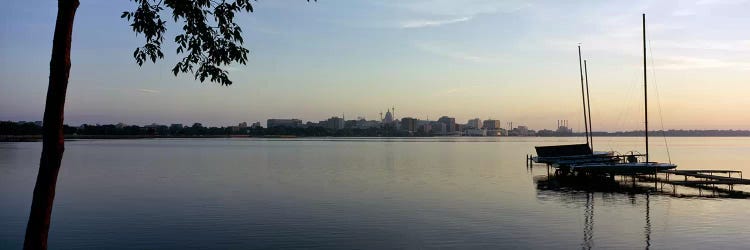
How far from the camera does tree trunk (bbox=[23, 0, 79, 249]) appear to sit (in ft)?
27.9

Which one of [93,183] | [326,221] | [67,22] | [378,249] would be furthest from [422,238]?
[93,183]

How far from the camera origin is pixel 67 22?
8500 mm

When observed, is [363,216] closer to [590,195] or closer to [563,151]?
[590,195]

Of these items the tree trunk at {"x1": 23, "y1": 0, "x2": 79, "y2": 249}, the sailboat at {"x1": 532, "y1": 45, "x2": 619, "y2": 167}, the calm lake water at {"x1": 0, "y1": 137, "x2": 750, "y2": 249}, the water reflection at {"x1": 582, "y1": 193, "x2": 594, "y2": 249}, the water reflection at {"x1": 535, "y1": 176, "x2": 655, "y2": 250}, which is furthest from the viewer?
the sailboat at {"x1": 532, "y1": 45, "x2": 619, "y2": 167}

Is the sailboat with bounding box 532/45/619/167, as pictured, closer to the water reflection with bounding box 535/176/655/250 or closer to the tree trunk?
the water reflection with bounding box 535/176/655/250

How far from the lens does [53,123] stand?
8.56m

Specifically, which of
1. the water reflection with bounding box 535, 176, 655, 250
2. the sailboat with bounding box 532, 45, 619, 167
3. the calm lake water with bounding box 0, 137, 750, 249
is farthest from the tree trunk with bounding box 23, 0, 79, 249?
the sailboat with bounding box 532, 45, 619, 167

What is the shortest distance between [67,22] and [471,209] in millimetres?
23796

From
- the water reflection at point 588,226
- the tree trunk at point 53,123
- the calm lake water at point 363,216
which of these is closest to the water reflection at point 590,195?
the water reflection at point 588,226

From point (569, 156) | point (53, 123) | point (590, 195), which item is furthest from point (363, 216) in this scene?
point (569, 156)

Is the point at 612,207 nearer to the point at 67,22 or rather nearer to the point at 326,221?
the point at 326,221

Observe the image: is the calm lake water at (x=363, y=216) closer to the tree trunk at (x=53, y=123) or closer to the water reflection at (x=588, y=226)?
the water reflection at (x=588, y=226)

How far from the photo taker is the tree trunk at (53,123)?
849 centimetres

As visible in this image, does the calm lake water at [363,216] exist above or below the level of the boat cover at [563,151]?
below
